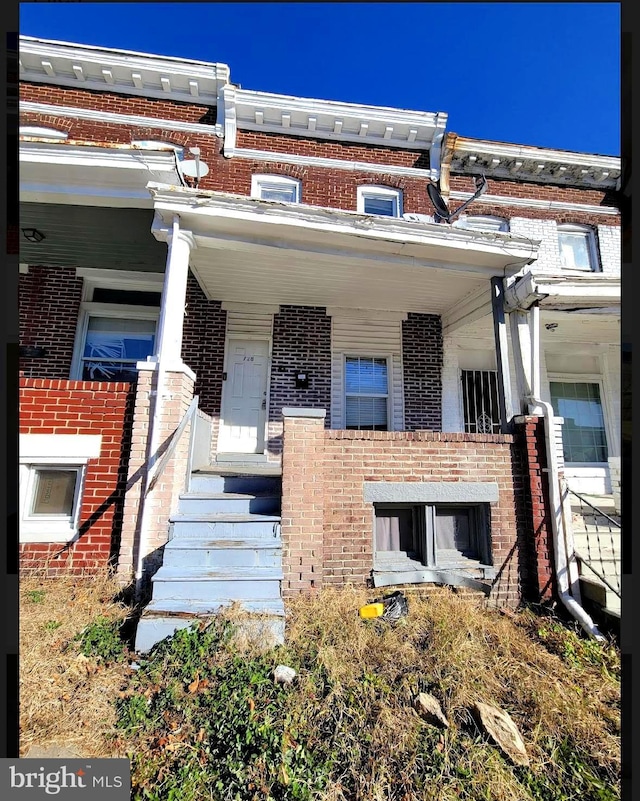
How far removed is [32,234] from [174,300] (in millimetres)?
3220

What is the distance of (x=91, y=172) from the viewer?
472 centimetres

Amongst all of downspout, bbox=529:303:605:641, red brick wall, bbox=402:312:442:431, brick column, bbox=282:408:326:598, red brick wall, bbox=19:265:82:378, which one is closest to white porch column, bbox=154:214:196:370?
brick column, bbox=282:408:326:598

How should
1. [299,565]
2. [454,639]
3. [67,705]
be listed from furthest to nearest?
[299,565]
[454,639]
[67,705]

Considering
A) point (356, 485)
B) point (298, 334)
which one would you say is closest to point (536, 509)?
point (356, 485)

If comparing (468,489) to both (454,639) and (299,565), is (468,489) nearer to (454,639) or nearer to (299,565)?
(454,639)

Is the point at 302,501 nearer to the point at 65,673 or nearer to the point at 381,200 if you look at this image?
the point at 65,673

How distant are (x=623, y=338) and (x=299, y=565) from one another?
338 centimetres

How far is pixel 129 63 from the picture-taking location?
7.07m

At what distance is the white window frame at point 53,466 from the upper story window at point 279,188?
5.85 meters

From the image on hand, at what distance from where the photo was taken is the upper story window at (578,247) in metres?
8.30

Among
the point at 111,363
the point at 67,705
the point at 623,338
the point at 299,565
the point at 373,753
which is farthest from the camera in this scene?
the point at 111,363

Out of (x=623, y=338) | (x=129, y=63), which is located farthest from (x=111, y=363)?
(x=623, y=338)

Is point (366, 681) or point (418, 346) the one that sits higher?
point (418, 346)

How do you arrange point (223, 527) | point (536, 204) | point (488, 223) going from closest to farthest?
point (223, 527) < point (488, 223) < point (536, 204)
